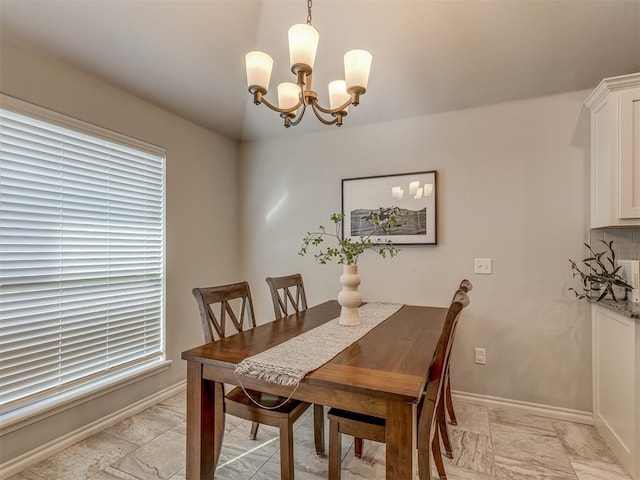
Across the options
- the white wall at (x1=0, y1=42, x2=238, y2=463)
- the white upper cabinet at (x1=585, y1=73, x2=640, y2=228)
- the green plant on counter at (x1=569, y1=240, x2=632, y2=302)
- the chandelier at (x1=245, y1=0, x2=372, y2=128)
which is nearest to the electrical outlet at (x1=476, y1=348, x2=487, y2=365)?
the green plant on counter at (x1=569, y1=240, x2=632, y2=302)

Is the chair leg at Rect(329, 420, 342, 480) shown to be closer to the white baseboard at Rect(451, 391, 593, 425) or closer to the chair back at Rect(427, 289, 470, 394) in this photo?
the chair back at Rect(427, 289, 470, 394)

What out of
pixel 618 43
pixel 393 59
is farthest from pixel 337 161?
pixel 618 43

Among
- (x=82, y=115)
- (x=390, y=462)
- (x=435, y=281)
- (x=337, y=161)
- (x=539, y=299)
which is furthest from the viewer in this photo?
(x=337, y=161)

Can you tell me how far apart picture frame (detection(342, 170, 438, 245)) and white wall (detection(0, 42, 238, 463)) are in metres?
1.28

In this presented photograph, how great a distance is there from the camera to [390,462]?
1.15 m

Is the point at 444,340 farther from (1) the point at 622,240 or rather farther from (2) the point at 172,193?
(2) the point at 172,193

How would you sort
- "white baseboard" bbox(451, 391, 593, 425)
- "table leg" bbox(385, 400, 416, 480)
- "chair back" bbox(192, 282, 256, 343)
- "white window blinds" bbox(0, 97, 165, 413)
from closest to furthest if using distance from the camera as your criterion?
"table leg" bbox(385, 400, 416, 480) < "chair back" bbox(192, 282, 256, 343) < "white window blinds" bbox(0, 97, 165, 413) < "white baseboard" bbox(451, 391, 593, 425)

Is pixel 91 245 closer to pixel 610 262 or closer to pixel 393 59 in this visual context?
pixel 393 59

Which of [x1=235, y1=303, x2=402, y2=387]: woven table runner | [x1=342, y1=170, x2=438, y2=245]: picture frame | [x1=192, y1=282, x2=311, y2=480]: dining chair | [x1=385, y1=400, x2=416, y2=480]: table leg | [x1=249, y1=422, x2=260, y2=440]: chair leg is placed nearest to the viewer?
[x1=385, y1=400, x2=416, y2=480]: table leg

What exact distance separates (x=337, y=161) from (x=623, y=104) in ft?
6.58

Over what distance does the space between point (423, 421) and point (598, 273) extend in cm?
178

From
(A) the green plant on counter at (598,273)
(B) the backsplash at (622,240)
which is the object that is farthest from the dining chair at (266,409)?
(B) the backsplash at (622,240)

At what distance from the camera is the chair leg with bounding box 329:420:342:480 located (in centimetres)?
146

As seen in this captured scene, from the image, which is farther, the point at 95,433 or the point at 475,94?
the point at 475,94
